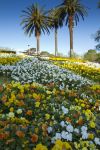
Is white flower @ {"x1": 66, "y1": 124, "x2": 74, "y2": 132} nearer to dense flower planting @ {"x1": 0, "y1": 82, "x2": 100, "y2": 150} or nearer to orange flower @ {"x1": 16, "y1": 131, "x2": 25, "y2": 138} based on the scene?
dense flower planting @ {"x1": 0, "y1": 82, "x2": 100, "y2": 150}

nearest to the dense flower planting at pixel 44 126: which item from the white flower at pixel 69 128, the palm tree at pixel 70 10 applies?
the white flower at pixel 69 128

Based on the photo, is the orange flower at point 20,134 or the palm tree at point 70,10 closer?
the orange flower at point 20,134

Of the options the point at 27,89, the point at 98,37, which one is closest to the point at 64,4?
the point at 98,37

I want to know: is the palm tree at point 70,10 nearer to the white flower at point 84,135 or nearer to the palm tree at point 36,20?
the palm tree at point 36,20

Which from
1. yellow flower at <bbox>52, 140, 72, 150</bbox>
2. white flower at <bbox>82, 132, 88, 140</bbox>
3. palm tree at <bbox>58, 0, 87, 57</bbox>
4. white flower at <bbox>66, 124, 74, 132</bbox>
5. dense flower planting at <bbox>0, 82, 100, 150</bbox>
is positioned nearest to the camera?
yellow flower at <bbox>52, 140, 72, 150</bbox>

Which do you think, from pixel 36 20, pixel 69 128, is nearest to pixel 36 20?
pixel 36 20

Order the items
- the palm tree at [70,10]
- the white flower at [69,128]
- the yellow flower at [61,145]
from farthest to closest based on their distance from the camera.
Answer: the palm tree at [70,10] < the white flower at [69,128] < the yellow flower at [61,145]

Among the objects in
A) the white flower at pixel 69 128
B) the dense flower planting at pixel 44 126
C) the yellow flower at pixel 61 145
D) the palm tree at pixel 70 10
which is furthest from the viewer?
the palm tree at pixel 70 10

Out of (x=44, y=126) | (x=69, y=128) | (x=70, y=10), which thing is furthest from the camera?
(x=70, y=10)

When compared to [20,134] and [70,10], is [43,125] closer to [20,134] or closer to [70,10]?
[20,134]

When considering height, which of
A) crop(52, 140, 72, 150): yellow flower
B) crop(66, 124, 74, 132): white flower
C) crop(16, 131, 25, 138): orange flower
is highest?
crop(16, 131, 25, 138): orange flower

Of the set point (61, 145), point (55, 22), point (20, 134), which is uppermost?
point (55, 22)

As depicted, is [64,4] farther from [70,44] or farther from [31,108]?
[31,108]

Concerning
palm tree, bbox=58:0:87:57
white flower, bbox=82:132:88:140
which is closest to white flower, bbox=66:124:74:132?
white flower, bbox=82:132:88:140
